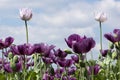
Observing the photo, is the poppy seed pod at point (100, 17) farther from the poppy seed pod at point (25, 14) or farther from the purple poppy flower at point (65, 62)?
the poppy seed pod at point (25, 14)

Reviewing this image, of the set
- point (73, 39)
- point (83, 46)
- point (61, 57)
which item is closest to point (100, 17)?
point (61, 57)

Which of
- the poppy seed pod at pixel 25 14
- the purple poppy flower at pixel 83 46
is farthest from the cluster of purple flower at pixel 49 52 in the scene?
the poppy seed pod at pixel 25 14

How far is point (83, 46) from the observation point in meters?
3.31

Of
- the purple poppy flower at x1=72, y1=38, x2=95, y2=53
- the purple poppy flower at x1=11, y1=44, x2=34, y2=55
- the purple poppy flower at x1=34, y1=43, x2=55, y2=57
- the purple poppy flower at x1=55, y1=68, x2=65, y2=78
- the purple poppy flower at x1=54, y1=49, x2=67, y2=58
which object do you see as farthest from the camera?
the purple poppy flower at x1=55, y1=68, x2=65, y2=78

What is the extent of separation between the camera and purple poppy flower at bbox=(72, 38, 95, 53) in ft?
10.8

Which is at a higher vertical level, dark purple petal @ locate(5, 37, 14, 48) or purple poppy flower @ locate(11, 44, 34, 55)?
dark purple petal @ locate(5, 37, 14, 48)

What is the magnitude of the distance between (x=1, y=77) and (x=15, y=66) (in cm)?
137

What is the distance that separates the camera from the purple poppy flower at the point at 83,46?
10.8ft

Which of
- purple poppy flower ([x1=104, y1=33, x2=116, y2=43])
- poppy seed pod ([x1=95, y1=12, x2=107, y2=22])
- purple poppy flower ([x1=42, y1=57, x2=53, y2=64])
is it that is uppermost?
poppy seed pod ([x1=95, y1=12, x2=107, y2=22])

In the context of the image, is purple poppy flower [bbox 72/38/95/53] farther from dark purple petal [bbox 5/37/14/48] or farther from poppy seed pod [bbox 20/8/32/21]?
dark purple petal [bbox 5/37/14/48]

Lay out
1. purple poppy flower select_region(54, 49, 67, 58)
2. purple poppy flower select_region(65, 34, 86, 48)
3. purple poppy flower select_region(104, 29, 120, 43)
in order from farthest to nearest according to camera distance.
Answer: purple poppy flower select_region(54, 49, 67, 58), purple poppy flower select_region(104, 29, 120, 43), purple poppy flower select_region(65, 34, 86, 48)

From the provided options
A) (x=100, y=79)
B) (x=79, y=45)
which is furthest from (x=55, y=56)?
(x=79, y=45)

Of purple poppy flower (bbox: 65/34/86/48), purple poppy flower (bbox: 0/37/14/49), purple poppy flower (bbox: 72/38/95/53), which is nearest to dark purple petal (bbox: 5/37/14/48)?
purple poppy flower (bbox: 0/37/14/49)

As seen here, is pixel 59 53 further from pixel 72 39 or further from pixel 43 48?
pixel 72 39
